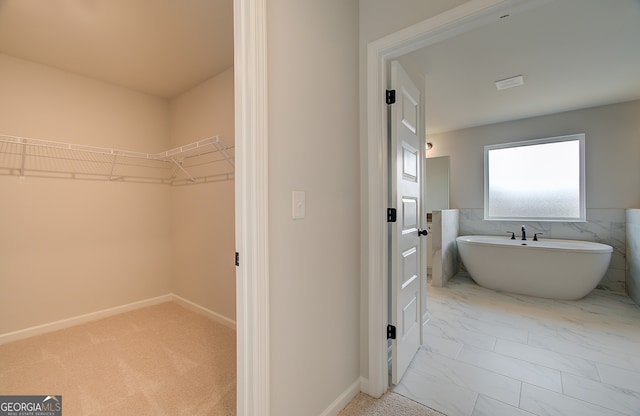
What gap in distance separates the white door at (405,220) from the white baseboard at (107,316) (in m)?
1.58

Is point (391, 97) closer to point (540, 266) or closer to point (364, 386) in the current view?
point (364, 386)

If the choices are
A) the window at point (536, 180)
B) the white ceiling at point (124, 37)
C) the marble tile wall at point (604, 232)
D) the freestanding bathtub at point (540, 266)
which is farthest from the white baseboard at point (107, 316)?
the marble tile wall at point (604, 232)

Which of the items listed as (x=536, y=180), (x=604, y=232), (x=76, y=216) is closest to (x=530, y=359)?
(x=604, y=232)

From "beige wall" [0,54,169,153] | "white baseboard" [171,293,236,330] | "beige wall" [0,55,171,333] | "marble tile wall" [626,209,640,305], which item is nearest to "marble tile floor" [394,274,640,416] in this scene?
"marble tile wall" [626,209,640,305]

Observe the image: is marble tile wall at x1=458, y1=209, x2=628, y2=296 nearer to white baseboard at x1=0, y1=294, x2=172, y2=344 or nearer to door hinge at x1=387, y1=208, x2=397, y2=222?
door hinge at x1=387, y1=208, x2=397, y2=222

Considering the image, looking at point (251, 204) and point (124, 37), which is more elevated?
point (124, 37)

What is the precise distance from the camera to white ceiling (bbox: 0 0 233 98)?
1.78 m

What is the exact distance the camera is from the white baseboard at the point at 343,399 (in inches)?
56.6

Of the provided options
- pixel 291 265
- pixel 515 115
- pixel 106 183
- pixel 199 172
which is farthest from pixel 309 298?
pixel 515 115

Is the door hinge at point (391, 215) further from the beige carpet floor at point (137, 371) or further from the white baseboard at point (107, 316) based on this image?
the white baseboard at point (107, 316)

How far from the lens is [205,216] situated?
9.29ft

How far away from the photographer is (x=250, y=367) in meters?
1.08

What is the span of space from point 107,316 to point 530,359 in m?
3.89

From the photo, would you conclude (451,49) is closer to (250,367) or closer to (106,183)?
(250,367)
